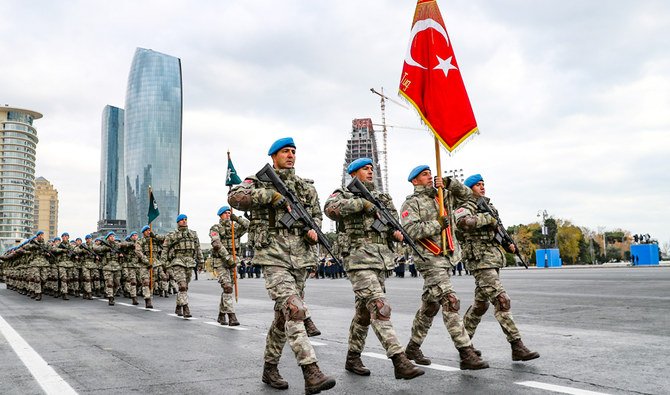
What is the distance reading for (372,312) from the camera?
5.60 metres

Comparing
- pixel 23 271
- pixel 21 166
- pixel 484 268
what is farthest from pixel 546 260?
pixel 21 166

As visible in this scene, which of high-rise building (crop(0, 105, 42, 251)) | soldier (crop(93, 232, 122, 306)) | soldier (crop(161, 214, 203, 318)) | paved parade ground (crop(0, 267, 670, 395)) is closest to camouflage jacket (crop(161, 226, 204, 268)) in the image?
soldier (crop(161, 214, 203, 318))

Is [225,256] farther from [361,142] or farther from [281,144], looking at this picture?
[361,142]

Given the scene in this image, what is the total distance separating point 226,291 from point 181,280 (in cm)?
207

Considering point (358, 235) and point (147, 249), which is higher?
point (147, 249)

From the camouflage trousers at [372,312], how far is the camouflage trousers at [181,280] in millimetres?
7241

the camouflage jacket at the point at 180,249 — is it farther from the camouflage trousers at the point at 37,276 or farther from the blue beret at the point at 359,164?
the camouflage trousers at the point at 37,276

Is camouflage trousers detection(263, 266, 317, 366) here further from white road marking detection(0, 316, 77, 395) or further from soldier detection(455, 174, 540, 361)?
soldier detection(455, 174, 540, 361)

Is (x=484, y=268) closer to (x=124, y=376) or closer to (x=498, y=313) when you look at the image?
(x=498, y=313)

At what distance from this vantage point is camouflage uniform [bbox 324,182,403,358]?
18.7 ft

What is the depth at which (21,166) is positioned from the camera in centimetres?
14088

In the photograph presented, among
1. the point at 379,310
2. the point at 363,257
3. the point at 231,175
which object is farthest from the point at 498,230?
the point at 231,175

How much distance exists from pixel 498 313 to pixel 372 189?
190cm

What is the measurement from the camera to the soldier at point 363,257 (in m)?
5.67
